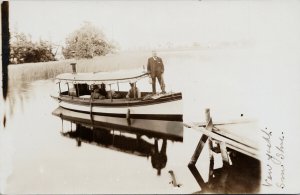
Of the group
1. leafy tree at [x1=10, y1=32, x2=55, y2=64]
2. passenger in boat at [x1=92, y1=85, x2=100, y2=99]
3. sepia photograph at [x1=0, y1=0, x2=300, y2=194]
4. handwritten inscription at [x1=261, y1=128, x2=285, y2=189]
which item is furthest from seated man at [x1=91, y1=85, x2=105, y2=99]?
handwritten inscription at [x1=261, y1=128, x2=285, y2=189]

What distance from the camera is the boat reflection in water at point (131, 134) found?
247 centimetres

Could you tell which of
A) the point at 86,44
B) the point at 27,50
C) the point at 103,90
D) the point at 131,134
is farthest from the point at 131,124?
the point at 27,50

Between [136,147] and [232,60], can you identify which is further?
[136,147]

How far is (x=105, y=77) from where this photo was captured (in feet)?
8.80

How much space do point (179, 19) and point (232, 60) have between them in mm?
525

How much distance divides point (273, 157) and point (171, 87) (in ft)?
3.13

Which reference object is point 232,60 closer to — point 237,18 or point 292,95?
point 237,18

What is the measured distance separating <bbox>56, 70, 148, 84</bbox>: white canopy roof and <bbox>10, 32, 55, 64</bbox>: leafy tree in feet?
0.71

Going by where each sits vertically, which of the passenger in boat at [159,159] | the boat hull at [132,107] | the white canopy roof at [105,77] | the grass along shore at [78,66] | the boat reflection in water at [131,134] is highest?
the grass along shore at [78,66]

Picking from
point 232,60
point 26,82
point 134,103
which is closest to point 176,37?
point 232,60

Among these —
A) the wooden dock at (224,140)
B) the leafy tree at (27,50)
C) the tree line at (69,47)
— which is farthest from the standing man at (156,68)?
the leafy tree at (27,50)

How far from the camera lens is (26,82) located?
2.44 metres

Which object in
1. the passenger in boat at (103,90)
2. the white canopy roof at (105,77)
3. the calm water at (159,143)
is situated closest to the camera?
the calm water at (159,143)

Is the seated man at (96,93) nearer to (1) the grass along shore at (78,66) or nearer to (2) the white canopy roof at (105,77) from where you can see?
(2) the white canopy roof at (105,77)
